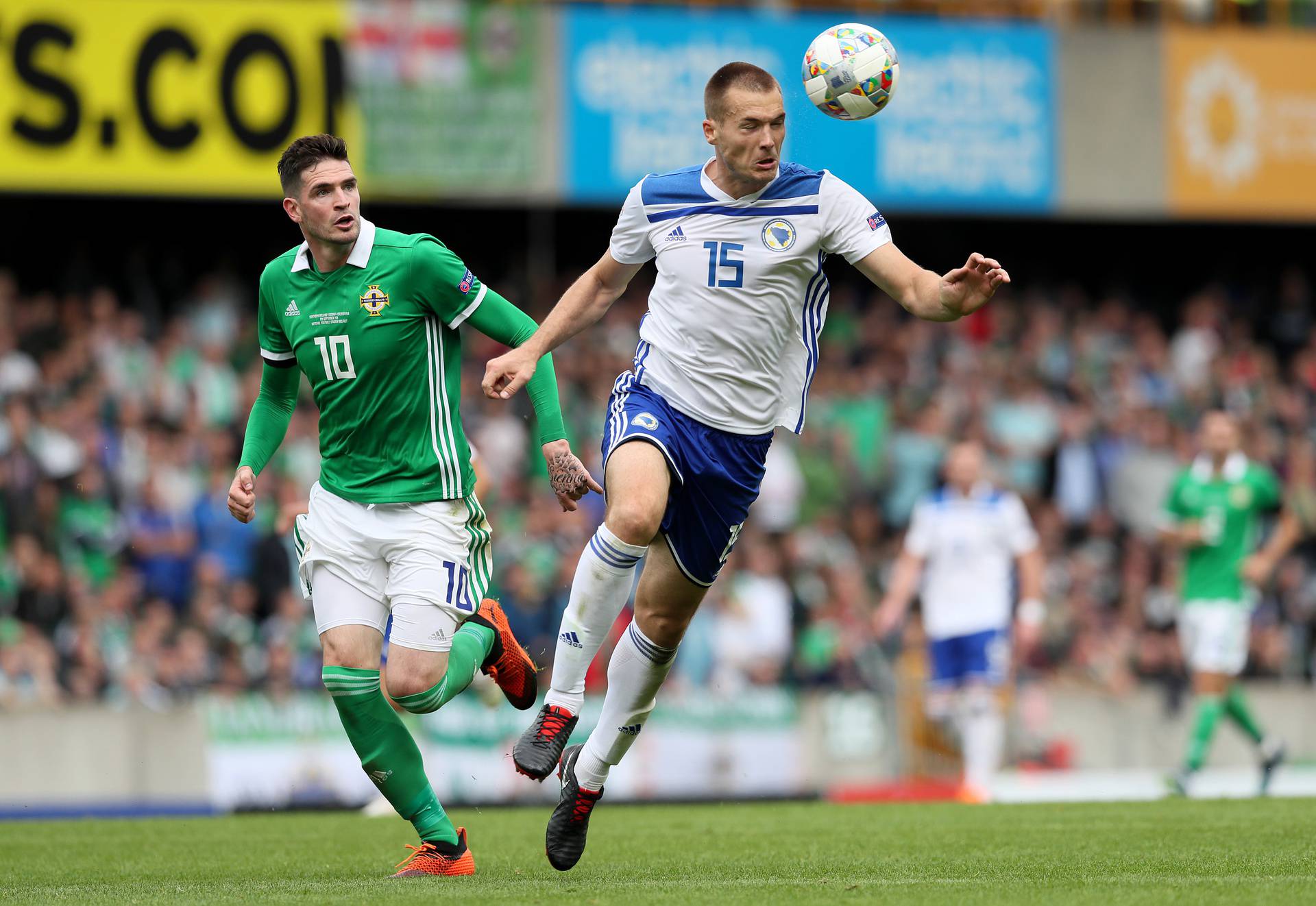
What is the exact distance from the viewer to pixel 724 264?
7445 mm

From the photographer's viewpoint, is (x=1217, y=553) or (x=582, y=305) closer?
(x=582, y=305)

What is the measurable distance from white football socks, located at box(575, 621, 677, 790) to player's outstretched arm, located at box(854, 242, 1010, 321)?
1665 mm

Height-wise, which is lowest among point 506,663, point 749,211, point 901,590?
point 901,590

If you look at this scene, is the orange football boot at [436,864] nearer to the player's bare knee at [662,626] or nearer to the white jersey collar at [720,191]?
the player's bare knee at [662,626]

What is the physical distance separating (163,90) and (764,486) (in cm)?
655

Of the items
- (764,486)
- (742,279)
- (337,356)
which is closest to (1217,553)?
(764,486)

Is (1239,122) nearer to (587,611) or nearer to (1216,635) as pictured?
(1216,635)

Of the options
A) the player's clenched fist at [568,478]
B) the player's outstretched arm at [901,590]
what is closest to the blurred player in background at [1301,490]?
the player's outstretched arm at [901,590]

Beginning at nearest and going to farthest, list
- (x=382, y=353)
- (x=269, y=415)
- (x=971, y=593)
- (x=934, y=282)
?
1. (x=934, y=282)
2. (x=382, y=353)
3. (x=269, y=415)
4. (x=971, y=593)

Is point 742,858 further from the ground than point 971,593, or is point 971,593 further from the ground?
point 742,858

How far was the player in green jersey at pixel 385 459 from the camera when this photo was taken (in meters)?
7.54

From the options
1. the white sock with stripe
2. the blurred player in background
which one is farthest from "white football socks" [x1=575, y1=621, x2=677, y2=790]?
the blurred player in background

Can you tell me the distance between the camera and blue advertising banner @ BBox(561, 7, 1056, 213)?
772 inches

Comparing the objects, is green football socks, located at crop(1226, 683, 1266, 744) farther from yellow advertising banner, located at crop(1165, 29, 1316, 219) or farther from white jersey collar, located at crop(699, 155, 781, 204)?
yellow advertising banner, located at crop(1165, 29, 1316, 219)
